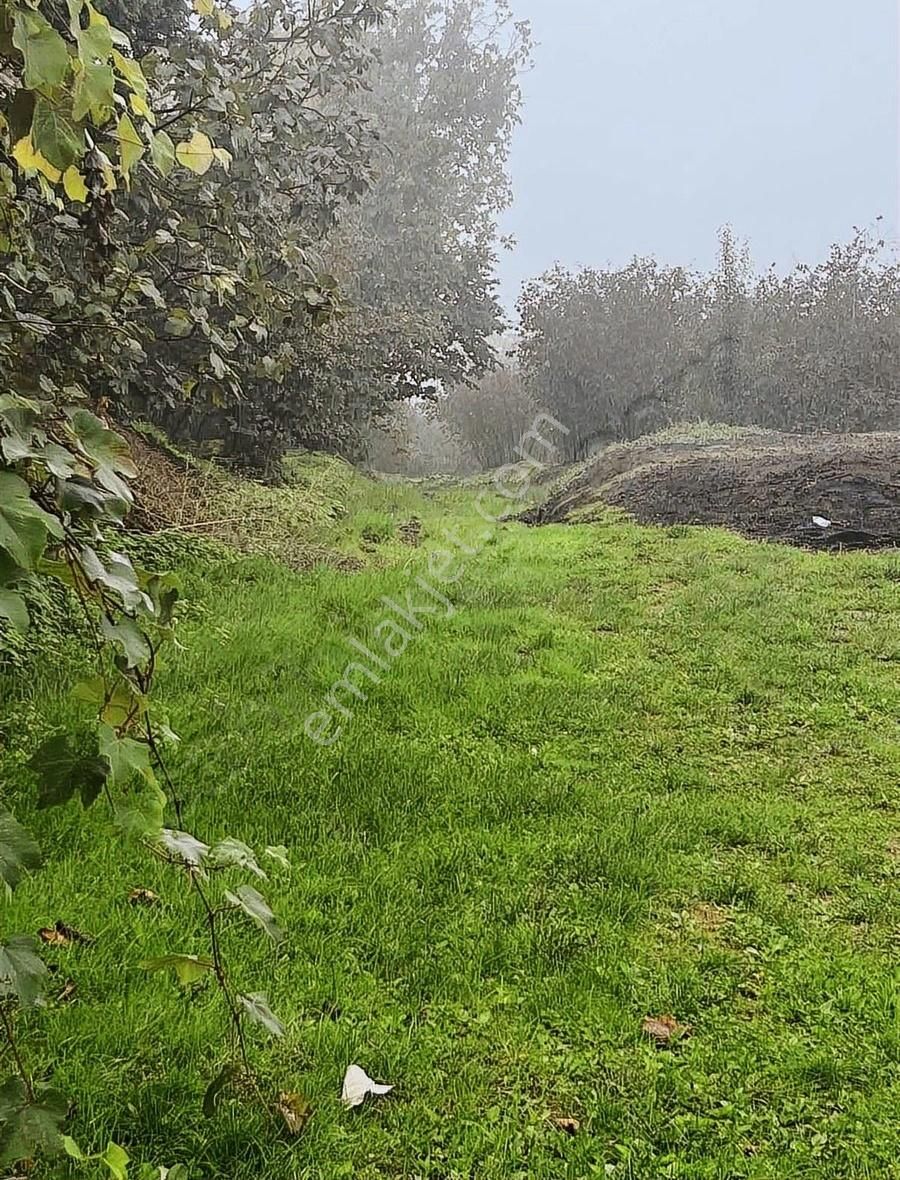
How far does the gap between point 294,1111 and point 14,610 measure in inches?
57.0

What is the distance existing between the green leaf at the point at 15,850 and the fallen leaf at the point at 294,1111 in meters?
1.19

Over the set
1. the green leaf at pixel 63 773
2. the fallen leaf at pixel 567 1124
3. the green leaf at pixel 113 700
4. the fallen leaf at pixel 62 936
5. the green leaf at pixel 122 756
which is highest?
the green leaf at pixel 113 700

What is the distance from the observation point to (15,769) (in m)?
2.90

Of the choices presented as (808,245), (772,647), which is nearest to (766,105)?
(808,245)

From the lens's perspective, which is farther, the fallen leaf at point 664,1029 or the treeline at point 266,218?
the treeline at point 266,218

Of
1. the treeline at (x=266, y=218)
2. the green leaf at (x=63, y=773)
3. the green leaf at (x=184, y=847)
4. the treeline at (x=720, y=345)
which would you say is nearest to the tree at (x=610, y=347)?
the treeline at (x=720, y=345)

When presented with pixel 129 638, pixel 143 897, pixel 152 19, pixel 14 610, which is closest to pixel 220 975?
pixel 129 638

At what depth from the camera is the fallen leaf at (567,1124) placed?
1.83 metres

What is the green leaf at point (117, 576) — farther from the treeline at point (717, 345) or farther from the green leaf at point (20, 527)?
the treeline at point (717, 345)

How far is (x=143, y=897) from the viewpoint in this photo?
7.91 feet

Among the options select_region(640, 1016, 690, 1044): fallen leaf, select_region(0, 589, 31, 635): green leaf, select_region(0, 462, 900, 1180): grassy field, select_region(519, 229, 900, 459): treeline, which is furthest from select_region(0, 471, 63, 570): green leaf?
select_region(519, 229, 900, 459): treeline

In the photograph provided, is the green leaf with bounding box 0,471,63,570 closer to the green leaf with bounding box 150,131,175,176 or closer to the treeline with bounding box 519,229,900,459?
the green leaf with bounding box 150,131,175,176

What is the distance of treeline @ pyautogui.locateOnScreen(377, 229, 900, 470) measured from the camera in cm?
1369

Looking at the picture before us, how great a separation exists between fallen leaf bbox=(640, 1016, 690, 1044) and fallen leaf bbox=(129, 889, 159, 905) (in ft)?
4.31
